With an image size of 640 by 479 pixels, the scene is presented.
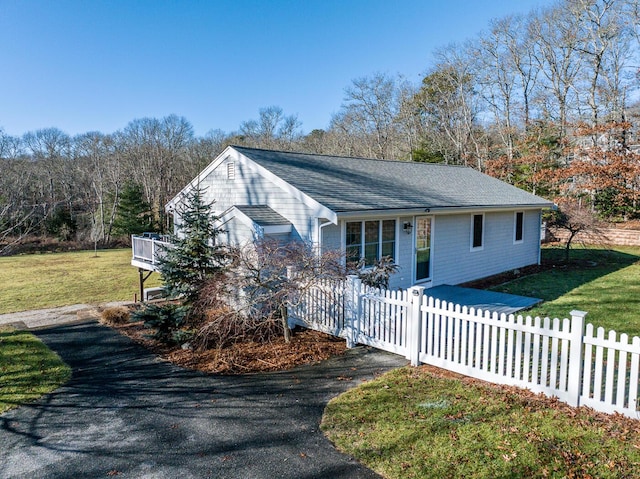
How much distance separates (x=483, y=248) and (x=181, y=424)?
37.4 ft

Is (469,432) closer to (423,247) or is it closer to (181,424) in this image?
(181,424)

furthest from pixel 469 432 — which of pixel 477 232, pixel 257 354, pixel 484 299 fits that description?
pixel 477 232

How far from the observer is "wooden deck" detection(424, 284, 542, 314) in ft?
32.2

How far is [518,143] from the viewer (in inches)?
1150

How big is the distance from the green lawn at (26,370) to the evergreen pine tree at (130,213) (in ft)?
84.1

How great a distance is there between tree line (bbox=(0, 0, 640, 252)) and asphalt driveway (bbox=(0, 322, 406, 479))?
15649mm

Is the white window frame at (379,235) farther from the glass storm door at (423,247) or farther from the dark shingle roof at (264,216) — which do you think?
the dark shingle roof at (264,216)

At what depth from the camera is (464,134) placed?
32.0 meters

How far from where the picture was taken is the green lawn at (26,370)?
598cm

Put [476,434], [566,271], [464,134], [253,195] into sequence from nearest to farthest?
[476,434] < [253,195] < [566,271] < [464,134]

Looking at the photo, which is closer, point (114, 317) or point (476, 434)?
point (476, 434)

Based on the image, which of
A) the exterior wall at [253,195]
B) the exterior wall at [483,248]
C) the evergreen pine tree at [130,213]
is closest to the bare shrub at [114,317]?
the exterior wall at [253,195]

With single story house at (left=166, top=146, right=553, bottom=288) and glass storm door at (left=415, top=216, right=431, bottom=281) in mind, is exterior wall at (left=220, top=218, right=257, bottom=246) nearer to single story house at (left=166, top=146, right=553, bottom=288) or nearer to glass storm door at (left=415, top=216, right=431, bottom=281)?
single story house at (left=166, top=146, right=553, bottom=288)

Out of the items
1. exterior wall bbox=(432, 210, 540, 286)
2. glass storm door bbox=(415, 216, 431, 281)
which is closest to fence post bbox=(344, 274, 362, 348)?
glass storm door bbox=(415, 216, 431, 281)
